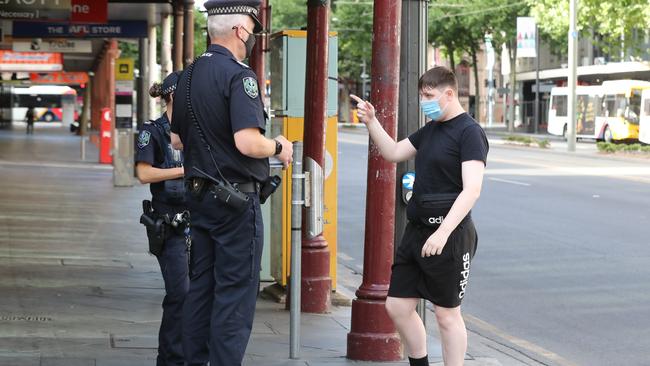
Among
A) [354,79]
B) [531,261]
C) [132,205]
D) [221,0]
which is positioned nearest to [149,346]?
[221,0]

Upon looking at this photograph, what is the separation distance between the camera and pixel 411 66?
26.2 ft

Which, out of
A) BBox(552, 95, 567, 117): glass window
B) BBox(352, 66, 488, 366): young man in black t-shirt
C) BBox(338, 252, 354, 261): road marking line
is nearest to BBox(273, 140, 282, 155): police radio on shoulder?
BBox(352, 66, 488, 366): young man in black t-shirt

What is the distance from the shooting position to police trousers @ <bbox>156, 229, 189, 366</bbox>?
689cm

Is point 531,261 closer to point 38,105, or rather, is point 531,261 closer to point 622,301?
point 622,301

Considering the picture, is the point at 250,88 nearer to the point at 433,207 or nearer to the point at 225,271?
the point at 225,271

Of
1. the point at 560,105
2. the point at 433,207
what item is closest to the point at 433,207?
the point at 433,207

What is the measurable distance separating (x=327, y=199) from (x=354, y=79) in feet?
288

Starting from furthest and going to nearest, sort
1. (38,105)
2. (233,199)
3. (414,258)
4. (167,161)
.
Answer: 1. (38,105)
2. (167,161)
3. (414,258)
4. (233,199)

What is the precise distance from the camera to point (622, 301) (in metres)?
11.0

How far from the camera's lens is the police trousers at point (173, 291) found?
689 cm

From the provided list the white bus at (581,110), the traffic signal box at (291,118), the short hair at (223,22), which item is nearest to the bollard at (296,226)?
the short hair at (223,22)

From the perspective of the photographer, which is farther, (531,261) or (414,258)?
(531,261)

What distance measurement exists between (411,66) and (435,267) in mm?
2114

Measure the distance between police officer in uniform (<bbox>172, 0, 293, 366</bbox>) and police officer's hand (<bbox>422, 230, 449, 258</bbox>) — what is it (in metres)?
0.85
